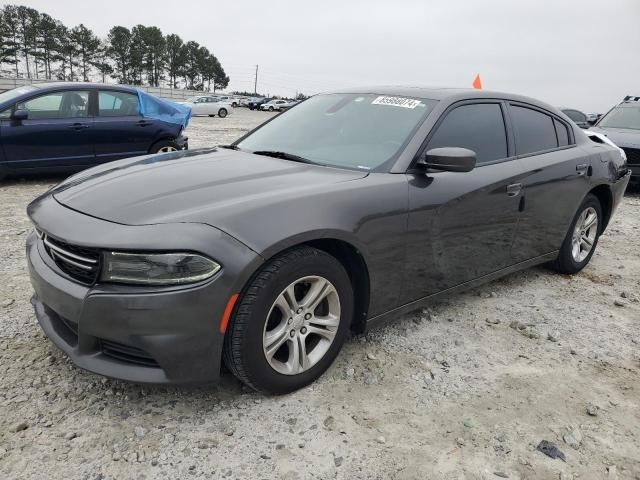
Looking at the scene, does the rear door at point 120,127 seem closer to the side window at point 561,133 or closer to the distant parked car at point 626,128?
the side window at point 561,133

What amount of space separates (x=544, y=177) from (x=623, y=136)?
20.8 feet

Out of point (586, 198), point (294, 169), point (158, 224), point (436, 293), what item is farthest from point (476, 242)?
point (158, 224)

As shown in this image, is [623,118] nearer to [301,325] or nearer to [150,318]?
[301,325]

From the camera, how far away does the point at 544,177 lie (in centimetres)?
368

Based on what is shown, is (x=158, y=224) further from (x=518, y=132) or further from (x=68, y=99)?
(x=68, y=99)

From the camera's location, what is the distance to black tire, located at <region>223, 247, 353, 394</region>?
2.13 metres

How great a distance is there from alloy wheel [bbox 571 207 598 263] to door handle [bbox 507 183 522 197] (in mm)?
1153

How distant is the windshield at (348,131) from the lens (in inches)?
116

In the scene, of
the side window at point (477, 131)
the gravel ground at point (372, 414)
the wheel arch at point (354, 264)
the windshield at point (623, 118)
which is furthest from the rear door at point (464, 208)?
the windshield at point (623, 118)

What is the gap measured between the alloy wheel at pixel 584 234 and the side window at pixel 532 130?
2.58ft

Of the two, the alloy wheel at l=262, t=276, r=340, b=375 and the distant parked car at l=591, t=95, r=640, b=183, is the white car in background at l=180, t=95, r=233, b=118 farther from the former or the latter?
the alloy wheel at l=262, t=276, r=340, b=375

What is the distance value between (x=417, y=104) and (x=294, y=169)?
94 cm

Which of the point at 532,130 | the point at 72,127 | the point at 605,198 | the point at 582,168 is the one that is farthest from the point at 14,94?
the point at 605,198

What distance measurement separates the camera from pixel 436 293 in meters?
3.07
